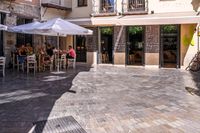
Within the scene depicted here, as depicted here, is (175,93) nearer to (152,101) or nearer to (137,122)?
(152,101)

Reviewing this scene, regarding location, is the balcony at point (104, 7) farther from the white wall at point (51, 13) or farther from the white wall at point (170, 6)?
the white wall at point (170, 6)

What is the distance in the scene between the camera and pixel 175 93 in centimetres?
914

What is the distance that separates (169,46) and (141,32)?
198 centimetres

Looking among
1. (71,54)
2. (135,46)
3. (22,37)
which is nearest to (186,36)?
(135,46)

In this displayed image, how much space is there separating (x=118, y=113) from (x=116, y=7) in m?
14.6

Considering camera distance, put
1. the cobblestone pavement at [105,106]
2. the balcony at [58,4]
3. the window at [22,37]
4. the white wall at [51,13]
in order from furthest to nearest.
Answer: the white wall at [51,13] < the balcony at [58,4] < the window at [22,37] < the cobblestone pavement at [105,106]

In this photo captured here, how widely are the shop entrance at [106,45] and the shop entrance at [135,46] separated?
1272 millimetres

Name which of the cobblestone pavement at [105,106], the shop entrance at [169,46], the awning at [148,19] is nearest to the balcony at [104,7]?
the awning at [148,19]

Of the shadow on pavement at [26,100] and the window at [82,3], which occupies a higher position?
the window at [82,3]

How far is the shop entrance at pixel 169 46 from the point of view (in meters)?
18.5

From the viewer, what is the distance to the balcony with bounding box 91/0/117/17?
2051cm

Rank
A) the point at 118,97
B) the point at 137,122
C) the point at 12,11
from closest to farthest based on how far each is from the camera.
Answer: the point at 137,122, the point at 118,97, the point at 12,11

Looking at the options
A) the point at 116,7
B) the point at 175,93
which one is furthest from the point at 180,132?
the point at 116,7

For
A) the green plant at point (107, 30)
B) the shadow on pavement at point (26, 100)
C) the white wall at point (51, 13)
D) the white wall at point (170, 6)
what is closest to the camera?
the shadow on pavement at point (26, 100)
